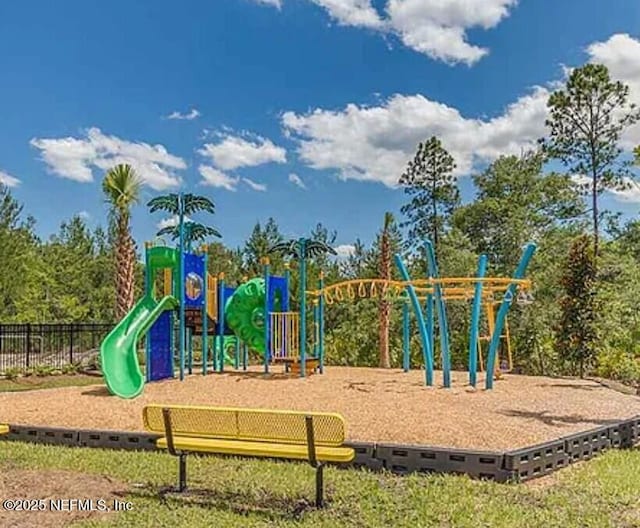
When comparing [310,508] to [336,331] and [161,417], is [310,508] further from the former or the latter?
[336,331]

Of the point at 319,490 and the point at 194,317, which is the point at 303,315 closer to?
the point at 194,317

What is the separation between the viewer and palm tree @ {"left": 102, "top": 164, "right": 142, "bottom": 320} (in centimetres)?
1930

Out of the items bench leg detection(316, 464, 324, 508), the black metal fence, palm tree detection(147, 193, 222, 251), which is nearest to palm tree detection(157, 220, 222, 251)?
palm tree detection(147, 193, 222, 251)

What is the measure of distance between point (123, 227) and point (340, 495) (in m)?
15.9

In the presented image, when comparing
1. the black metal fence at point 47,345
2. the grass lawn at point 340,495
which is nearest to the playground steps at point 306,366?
the black metal fence at point 47,345

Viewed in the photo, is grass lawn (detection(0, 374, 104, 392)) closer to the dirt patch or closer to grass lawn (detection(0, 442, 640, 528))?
grass lawn (detection(0, 442, 640, 528))

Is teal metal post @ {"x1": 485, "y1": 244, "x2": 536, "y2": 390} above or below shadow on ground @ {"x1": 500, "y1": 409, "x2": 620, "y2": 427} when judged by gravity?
above

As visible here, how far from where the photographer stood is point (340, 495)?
17.2ft

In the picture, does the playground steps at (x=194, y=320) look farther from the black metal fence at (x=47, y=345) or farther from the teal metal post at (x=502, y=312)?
the teal metal post at (x=502, y=312)

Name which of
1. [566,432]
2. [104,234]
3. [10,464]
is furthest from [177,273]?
[104,234]

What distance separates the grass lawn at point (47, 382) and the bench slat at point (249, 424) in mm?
10135

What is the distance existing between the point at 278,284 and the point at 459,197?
12.8 metres

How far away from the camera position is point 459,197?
27.0 meters

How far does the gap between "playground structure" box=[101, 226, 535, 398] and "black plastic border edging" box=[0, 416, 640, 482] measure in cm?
428
